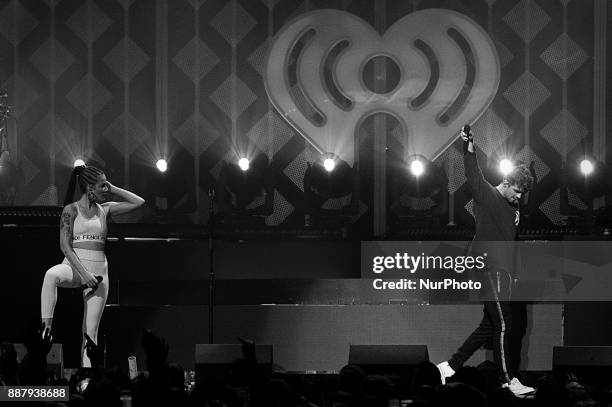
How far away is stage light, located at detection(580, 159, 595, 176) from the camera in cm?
1140

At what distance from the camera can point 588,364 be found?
6801mm

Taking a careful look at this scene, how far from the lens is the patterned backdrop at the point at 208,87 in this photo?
476 inches

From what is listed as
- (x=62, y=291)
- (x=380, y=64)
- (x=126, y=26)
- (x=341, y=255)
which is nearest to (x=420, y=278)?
(x=341, y=255)

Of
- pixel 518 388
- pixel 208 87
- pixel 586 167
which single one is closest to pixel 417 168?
pixel 586 167

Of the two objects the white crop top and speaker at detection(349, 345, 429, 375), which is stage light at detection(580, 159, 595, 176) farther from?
the white crop top

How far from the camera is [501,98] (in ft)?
39.8

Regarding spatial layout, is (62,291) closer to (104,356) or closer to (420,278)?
(104,356)

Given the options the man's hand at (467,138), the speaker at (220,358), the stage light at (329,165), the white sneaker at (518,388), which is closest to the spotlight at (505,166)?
the stage light at (329,165)

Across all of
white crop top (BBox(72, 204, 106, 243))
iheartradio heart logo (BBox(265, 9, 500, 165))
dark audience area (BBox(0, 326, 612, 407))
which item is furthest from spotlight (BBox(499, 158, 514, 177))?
dark audience area (BBox(0, 326, 612, 407))

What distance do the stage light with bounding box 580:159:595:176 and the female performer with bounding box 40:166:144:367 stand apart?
534 cm

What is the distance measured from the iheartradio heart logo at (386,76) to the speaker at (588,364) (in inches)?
208

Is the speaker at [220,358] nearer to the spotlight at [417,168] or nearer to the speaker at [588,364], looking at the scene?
the speaker at [588,364]

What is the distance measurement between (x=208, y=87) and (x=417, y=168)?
7.79ft

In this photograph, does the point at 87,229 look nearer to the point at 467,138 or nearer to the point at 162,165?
the point at 467,138
